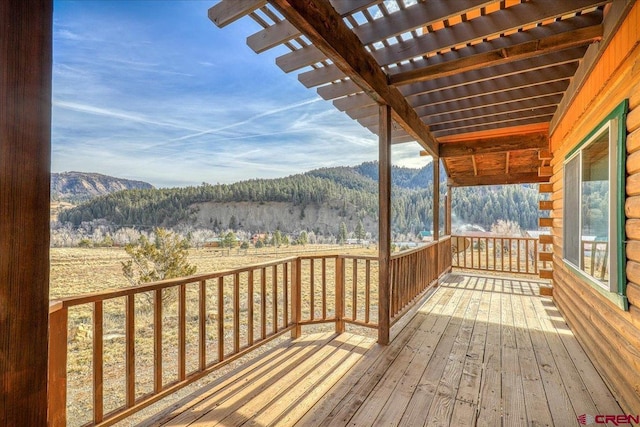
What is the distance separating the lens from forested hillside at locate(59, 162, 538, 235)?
59.7 feet

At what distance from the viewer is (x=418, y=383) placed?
2279 millimetres

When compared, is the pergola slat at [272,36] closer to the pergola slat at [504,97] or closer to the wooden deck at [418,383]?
the pergola slat at [504,97]

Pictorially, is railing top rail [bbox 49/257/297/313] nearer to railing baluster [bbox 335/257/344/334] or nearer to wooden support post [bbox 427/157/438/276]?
railing baluster [bbox 335/257/344/334]

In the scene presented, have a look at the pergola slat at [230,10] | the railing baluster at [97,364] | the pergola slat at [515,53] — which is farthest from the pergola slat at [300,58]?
the railing baluster at [97,364]

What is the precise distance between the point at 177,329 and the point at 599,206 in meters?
4.00

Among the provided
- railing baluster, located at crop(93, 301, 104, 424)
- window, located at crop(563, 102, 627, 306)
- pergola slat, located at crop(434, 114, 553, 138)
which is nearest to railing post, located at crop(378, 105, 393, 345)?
window, located at crop(563, 102, 627, 306)

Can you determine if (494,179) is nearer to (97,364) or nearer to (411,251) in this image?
(411,251)

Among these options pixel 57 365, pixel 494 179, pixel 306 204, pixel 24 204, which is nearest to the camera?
pixel 24 204

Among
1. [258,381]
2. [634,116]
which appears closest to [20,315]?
[258,381]

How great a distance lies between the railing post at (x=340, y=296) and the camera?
3350 mm

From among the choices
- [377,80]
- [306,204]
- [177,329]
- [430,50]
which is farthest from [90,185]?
[430,50]

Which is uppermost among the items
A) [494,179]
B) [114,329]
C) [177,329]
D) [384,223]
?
[494,179]

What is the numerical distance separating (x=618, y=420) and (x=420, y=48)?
2.94 meters

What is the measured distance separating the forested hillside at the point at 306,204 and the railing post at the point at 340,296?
1272 centimetres
